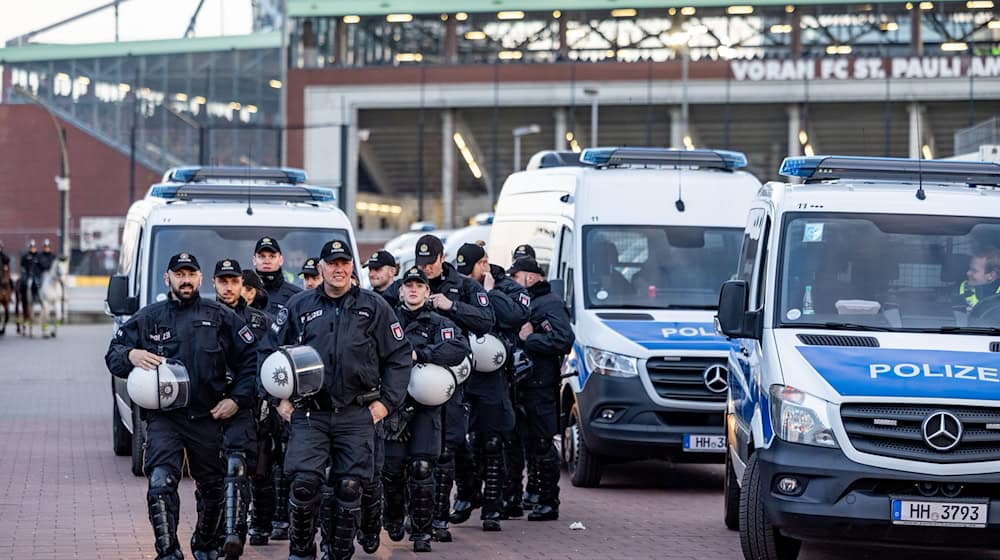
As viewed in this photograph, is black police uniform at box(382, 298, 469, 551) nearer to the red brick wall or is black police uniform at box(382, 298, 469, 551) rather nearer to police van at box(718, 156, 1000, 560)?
police van at box(718, 156, 1000, 560)

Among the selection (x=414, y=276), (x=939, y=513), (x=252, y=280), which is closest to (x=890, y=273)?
(x=939, y=513)

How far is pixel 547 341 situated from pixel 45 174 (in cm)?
6656

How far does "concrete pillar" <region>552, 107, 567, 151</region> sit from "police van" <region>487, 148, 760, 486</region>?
50225mm

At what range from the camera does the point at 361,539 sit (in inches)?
390

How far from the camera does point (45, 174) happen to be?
75.4m

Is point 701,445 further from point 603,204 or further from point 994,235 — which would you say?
point 994,235

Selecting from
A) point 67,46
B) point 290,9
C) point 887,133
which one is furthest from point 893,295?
point 67,46

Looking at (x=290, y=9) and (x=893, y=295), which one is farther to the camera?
(x=290, y=9)

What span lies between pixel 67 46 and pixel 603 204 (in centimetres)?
5998

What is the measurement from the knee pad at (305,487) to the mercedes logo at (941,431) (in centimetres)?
317

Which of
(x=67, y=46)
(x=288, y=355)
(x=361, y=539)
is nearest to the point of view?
(x=288, y=355)

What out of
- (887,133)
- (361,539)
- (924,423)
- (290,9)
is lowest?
(361,539)

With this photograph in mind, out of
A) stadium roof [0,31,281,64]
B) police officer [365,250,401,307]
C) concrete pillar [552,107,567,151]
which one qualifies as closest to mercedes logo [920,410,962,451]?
police officer [365,250,401,307]

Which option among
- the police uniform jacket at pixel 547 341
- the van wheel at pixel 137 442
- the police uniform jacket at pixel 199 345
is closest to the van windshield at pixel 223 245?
the van wheel at pixel 137 442
